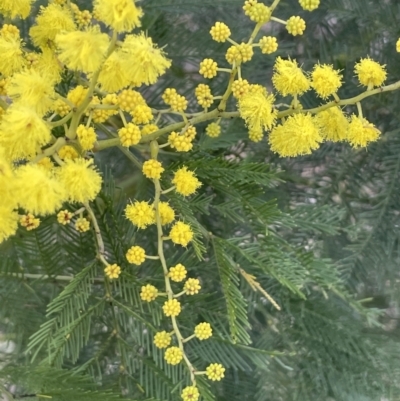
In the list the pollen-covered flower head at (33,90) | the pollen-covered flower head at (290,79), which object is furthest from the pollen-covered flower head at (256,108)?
the pollen-covered flower head at (33,90)

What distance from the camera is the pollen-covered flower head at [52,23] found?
0.38m

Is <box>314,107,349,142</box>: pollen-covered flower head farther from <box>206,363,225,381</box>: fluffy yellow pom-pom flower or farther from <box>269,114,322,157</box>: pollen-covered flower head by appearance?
<box>206,363,225,381</box>: fluffy yellow pom-pom flower

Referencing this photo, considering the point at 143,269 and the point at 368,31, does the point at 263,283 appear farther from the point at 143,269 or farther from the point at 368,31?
the point at 368,31

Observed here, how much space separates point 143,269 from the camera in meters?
0.58

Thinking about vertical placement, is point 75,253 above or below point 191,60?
below

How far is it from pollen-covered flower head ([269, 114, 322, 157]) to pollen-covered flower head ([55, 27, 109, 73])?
0.14 metres

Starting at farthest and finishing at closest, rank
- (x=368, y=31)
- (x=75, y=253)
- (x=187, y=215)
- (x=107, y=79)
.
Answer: (x=368, y=31) → (x=75, y=253) → (x=187, y=215) → (x=107, y=79)

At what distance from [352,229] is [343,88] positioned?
0.17 m

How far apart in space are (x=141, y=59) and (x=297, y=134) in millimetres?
125

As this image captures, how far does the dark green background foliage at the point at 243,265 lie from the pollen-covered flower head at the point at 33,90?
13 centimetres

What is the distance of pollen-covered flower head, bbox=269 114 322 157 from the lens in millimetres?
370

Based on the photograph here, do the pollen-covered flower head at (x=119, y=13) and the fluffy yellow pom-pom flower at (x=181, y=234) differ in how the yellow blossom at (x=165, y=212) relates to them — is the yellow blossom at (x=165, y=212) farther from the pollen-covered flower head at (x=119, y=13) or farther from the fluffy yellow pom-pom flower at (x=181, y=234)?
the pollen-covered flower head at (x=119, y=13)

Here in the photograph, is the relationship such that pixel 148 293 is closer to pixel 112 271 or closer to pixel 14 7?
pixel 112 271

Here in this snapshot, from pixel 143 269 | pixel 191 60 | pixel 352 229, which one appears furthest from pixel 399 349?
pixel 191 60
